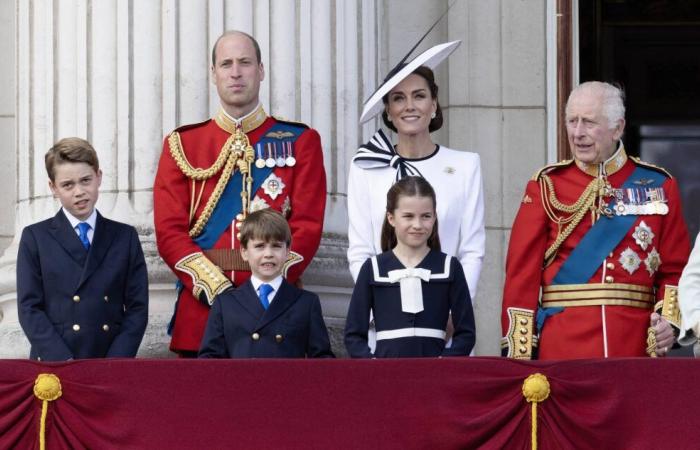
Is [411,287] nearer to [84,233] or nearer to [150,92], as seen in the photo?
[84,233]

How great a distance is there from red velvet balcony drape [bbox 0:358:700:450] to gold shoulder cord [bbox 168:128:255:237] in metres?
1.48

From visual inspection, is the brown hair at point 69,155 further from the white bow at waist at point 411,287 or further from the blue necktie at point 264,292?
the white bow at waist at point 411,287

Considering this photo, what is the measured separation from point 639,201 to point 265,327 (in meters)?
1.53

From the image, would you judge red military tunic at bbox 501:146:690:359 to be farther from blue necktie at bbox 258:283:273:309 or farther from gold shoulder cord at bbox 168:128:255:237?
gold shoulder cord at bbox 168:128:255:237

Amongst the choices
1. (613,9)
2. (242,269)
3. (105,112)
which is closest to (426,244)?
(242,269)

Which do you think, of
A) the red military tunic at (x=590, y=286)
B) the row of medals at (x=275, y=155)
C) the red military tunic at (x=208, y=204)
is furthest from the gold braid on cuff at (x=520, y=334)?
the row of medals at (x=275, y=155)

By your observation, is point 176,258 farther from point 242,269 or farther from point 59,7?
point 59,7

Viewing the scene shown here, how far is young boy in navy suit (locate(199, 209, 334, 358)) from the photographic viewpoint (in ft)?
24.7

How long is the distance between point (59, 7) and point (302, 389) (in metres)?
3.16

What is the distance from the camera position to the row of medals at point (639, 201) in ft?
26.1

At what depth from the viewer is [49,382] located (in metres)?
6.82

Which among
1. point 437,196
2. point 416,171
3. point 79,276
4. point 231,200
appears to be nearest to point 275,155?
point 231,200

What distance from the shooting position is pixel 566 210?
7.97m

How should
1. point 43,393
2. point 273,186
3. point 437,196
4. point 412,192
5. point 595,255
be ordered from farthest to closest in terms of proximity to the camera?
point 273,186
point 437,196
point 595,255
point 412,192
point 43,393
